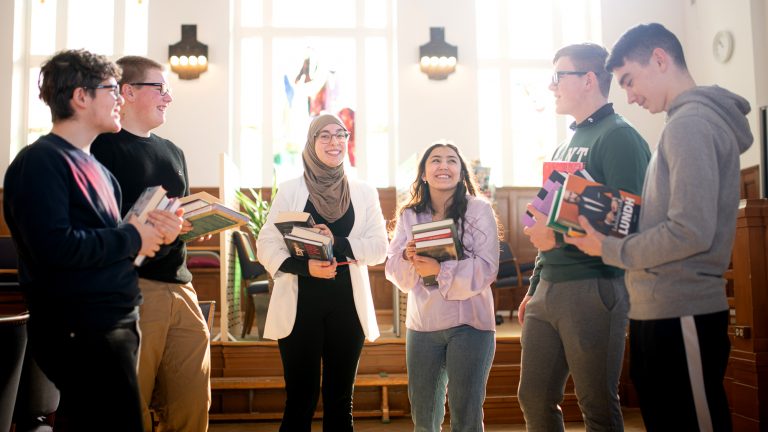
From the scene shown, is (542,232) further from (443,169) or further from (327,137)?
(327,137)

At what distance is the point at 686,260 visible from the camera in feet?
5.30

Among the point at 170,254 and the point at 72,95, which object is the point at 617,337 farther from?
the point at 72,95

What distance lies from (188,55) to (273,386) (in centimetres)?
480

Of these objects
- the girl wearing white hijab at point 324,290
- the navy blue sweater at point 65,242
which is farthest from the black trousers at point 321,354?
the navy blue sweater at point 65,242

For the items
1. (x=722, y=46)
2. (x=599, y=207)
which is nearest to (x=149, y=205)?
(x=599, y=207)

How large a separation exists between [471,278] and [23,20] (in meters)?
7.83

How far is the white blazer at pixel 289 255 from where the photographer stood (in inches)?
97.5

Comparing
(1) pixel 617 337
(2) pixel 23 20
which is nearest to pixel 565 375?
(1) pixel 617 337

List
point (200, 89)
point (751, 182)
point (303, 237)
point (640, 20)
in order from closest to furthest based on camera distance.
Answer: point (303, 237) → point (751, 182) → point (200, 89) → point (640, 20)

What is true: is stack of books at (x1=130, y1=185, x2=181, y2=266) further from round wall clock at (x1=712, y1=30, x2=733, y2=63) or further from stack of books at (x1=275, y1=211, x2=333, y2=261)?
round wall clock at (x1=712, y1=30, x2=733, y2=63)

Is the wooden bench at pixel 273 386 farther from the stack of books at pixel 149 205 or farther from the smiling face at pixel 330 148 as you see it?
the stack of books at pixel 149 205

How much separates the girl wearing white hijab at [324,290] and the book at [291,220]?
0.07 m

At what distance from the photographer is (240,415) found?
4.20 meters

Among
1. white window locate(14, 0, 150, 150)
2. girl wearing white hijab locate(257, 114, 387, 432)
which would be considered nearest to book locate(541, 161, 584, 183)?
girl wearing white hijab locate(257, 114, 387, 432)
